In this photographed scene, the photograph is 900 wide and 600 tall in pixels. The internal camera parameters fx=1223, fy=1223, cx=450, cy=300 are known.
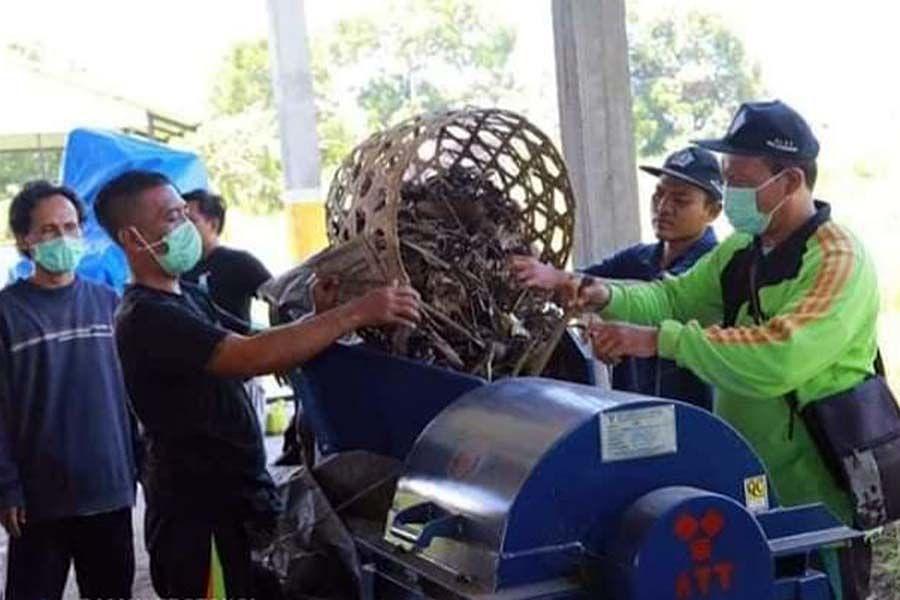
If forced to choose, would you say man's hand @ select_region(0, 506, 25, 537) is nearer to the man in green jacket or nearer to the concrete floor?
the concrete floor

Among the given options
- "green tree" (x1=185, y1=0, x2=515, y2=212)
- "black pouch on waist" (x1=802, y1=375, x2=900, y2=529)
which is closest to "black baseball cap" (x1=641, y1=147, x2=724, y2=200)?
"black pouch on waist" (x1=802, y1=375, x2=900, y2=529)

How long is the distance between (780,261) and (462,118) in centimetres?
65

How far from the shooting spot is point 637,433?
1530mm

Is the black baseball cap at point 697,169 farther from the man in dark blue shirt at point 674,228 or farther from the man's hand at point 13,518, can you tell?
the man's hand at point 13,518

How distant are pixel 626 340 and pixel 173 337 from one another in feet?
2.71

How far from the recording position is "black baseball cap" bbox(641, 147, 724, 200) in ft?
10.4

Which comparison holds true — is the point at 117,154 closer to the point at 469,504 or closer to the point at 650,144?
the point at 469,504

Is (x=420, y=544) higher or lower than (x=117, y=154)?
lower

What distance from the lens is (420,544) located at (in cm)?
157

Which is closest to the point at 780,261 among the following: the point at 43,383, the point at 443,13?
the point at 43,383

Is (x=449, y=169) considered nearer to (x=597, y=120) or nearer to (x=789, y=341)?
(x=789, y=341)

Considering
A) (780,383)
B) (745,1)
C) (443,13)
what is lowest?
(780,383)

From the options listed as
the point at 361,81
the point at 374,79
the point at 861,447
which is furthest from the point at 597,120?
the point at 361,81

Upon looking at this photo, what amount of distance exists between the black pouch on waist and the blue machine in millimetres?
486
